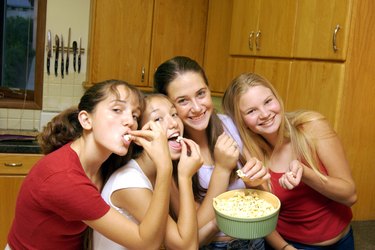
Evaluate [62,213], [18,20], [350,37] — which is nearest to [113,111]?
[62,213]

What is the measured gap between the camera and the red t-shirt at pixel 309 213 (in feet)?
5.40

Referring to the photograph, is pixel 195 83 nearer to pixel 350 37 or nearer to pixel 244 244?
pixel 244 244

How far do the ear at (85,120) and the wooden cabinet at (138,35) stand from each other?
175 cm

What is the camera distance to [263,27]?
2645 mm

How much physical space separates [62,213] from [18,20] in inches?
96.4

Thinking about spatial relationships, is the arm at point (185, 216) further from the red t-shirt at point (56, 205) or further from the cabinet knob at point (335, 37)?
the cabinet knob at point (335, 37)

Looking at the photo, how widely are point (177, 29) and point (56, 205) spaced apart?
2.19 metres

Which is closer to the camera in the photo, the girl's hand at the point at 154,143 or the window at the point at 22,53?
the girl's hand at the point at 154,143

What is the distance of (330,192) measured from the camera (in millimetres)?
1552

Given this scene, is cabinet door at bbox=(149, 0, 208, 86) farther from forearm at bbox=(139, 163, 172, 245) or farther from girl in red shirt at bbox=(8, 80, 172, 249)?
forearm at bbox=(139, 163, 172, 245)

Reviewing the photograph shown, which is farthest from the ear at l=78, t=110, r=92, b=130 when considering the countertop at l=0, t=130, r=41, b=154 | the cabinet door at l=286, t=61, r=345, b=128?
the countertop at l=0, t=130, r=41, b=154

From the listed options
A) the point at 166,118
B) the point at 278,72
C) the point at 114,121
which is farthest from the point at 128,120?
the point at 278,72

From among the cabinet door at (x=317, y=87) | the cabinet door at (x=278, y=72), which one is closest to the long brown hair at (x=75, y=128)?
the cabinet door at (x=317, y=87)

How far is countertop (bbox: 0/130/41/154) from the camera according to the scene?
2641 millimetres
